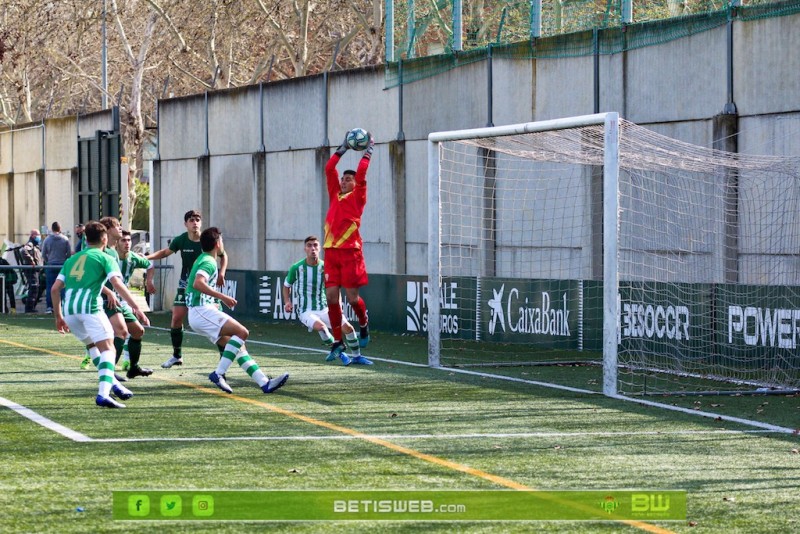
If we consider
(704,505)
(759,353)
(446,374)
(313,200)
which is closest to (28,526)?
(704,505)

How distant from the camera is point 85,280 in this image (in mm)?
12125

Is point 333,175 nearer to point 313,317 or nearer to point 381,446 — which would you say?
point 313,317

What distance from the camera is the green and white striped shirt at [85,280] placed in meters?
12.1

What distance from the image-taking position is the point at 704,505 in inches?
313

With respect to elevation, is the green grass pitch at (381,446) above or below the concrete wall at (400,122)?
below

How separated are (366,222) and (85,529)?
19034mm

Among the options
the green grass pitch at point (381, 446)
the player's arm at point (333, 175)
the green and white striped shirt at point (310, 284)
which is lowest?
the green grass pitch at point (381, 446)

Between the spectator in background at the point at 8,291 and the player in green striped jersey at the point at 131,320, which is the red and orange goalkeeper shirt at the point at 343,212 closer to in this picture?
the player in green striped jersey at the point at 131,320

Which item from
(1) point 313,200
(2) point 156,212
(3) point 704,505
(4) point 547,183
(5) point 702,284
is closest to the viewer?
(3) point 704,505

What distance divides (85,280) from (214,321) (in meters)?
1.59

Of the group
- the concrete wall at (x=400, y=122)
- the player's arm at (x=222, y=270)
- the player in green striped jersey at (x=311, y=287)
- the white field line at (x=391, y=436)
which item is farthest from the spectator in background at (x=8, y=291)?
the white field line at (x=391, y=436)

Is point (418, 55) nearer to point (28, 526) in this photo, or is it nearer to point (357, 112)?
point (357, 112)

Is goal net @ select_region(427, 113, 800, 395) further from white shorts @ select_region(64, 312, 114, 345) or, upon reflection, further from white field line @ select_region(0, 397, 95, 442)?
white field line @ select_region(0, 397, 95, 442)

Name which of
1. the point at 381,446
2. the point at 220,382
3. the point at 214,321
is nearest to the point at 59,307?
the point at 214,321
